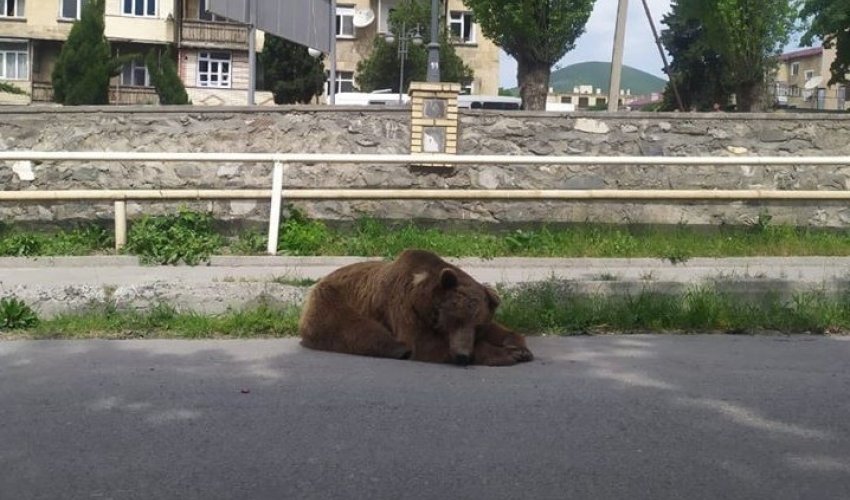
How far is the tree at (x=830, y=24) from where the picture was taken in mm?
35081

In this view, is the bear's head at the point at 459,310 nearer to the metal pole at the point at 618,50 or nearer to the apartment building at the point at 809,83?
the metal pole at the point at 618,50

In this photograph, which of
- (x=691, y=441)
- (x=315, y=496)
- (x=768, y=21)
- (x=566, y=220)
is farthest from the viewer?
(x=768, y=21)

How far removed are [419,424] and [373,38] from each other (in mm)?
47722

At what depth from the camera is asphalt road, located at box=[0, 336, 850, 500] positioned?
4.49m

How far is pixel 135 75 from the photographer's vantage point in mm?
47844

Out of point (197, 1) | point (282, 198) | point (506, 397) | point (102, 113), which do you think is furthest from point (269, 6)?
point (197, 1)

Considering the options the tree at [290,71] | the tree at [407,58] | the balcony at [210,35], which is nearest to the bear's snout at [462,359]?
the tree at [290,71]

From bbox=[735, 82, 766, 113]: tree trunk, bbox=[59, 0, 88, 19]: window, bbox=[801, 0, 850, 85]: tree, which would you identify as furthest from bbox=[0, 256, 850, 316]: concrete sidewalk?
bbox=[59, 0, 88, 19]: window

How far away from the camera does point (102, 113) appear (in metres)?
12.9

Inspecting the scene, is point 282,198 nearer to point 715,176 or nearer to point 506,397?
point 715,176

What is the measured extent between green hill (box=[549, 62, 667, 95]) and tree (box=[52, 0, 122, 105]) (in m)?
26.3

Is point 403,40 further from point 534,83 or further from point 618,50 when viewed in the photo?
point 618,50

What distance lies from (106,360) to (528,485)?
3.48 metres

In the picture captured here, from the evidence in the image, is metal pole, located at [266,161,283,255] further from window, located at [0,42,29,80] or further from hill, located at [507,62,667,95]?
hill, located at [507,62,667,95]
